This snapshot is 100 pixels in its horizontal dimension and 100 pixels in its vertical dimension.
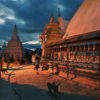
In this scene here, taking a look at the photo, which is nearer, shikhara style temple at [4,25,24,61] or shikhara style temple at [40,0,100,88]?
shikhara style temple at [40,0,100,88]

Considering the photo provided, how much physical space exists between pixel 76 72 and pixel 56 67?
3.16 metres

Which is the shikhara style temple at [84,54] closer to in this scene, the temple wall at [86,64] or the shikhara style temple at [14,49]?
the temple wall at [86,64]

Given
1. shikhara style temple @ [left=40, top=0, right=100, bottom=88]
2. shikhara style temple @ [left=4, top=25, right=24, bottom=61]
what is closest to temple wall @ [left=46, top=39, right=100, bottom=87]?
shikhara style temple @ [left=40, top=0, right=100, bottom=88]

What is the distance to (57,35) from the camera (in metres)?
16.4

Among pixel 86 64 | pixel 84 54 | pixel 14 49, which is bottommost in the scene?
pixel 86 64

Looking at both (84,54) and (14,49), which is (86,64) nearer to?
(84,54)

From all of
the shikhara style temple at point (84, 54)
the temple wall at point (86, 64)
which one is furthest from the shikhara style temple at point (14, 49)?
the temple wall at point (86, 64)

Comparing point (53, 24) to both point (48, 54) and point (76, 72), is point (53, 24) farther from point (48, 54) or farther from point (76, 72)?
point (76, 72)

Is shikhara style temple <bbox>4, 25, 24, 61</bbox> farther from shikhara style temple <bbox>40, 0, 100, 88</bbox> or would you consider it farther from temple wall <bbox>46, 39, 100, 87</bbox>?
temple wall <bbox>46, 39, 100, 87</bbox>

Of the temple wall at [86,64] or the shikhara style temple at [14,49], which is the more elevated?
the shikhara style temple at [14,49]

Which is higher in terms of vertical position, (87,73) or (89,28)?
(89,28)

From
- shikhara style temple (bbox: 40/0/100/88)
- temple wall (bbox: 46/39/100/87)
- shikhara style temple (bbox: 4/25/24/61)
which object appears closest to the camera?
shikhara style temple (bbox: 40/0/100/88)

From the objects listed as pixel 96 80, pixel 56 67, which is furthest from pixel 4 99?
pixel 56 67

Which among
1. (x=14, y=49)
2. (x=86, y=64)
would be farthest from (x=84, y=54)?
(x=14, y=49)
